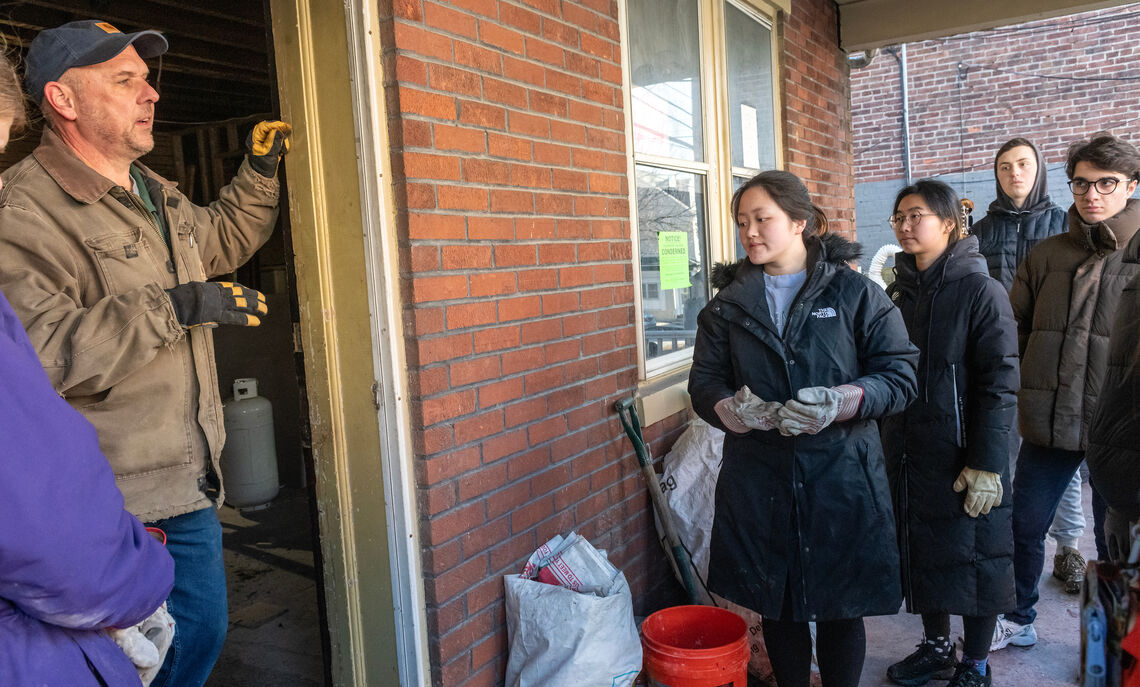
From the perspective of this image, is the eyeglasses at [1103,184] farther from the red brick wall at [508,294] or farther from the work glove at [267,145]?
the work glove at [267,145]

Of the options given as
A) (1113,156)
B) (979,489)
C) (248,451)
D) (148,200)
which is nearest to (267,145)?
(148,200)

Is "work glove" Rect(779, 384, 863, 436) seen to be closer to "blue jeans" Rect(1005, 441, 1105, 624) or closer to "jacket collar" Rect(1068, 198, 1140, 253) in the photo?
"blue jeans" Rect(1005, 441, 1105, 624)

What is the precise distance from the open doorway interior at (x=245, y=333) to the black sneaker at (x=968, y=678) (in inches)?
90.3

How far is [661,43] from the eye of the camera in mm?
3914

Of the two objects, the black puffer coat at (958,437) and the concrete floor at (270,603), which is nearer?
the black puffer coat at (958,437)

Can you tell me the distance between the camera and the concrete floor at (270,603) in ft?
11.1

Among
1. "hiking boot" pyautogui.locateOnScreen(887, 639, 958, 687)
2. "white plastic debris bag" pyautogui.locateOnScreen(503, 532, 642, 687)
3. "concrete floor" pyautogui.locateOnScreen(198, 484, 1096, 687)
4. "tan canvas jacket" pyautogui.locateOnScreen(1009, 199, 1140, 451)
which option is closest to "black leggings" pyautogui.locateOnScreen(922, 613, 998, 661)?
"hiking boot" pyautogui.locateOnScreen(887, 639, 958, 687)

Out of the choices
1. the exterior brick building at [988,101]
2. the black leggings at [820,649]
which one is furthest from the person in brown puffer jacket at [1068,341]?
the exterior brick building at [988,101]

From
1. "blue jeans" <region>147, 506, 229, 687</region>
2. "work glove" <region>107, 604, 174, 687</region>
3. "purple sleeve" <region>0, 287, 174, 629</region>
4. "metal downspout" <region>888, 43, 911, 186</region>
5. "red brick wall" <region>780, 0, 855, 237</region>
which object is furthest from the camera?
"metal downspout" <region>888, 43, 911, 186</region>

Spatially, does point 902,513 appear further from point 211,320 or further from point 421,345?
point 211,320

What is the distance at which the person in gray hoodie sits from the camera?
405cm

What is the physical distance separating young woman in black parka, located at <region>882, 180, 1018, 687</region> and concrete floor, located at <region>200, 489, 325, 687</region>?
2353mm

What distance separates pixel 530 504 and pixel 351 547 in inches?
25.0

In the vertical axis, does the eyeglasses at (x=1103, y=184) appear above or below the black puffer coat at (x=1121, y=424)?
above
